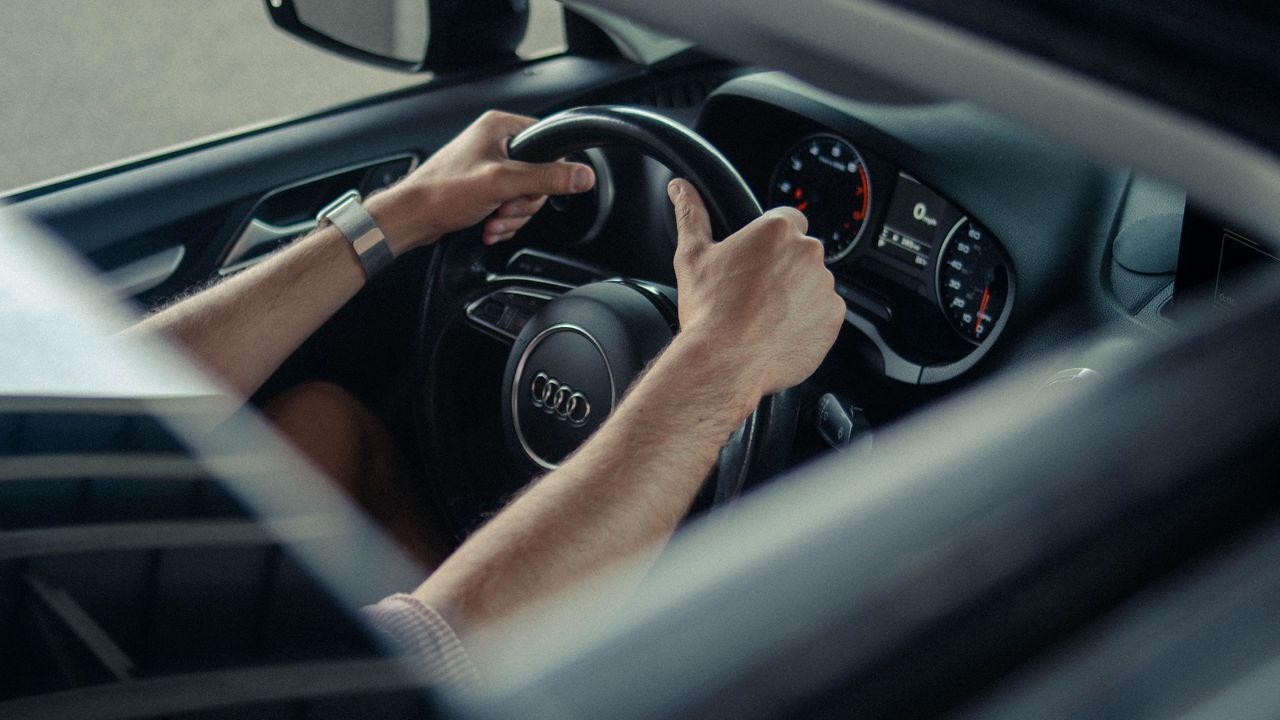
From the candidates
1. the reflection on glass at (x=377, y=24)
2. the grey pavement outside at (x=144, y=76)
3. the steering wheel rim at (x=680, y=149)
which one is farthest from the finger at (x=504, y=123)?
the grey pavement outside at (x=144, y=76)

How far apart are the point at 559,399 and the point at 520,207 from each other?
1.02ft

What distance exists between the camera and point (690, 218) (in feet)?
4.03

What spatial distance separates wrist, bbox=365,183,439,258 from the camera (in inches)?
63.3

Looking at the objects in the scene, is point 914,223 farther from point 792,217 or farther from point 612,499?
point 612,499

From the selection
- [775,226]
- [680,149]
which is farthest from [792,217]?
[680,149]

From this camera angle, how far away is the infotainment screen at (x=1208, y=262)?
1.05 meters

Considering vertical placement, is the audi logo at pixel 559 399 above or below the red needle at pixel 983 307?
below

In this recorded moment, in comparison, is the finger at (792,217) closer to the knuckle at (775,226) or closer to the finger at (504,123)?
the knuckle at (775,226)

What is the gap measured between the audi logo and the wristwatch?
0.33m

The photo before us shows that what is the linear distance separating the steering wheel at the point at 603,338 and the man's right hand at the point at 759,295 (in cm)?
3

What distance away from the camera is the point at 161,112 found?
4270mm

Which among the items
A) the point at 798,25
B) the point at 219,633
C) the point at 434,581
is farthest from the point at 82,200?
the point at 798,25

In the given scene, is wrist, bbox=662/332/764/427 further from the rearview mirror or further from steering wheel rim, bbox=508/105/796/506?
the rearview mirror

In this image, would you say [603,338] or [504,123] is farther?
[504,123]
